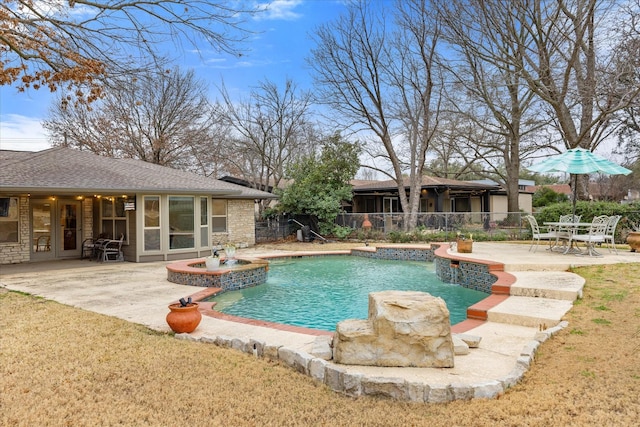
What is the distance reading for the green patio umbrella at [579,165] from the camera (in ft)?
28.9

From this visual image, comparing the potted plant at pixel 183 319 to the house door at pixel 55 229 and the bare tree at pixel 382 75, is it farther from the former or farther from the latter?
the bare tree at pixel 382 75

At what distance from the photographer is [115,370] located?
12.0ft

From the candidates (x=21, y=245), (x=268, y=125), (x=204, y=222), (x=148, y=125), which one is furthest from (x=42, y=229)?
(x=268, y=125)

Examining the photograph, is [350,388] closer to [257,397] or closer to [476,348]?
[257,397]

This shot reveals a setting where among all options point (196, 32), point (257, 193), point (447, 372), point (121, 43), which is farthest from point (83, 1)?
point (257, 193)

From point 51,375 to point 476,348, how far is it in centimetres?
397

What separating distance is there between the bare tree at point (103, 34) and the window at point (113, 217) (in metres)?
4.82

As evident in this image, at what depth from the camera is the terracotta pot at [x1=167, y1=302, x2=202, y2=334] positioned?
4.79 metres

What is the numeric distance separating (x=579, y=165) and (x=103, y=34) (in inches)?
408

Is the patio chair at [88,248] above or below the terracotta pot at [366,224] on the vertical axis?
below

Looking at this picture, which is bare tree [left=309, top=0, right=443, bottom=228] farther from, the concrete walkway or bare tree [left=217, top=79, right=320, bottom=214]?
the concrete walkway

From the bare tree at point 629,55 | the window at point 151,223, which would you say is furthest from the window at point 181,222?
the bare tree at point 629,55

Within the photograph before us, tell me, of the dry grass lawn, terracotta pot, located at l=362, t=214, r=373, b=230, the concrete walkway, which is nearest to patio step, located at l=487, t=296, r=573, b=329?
the concrete walkway

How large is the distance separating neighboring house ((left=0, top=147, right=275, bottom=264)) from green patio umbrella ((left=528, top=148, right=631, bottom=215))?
29.4ft
